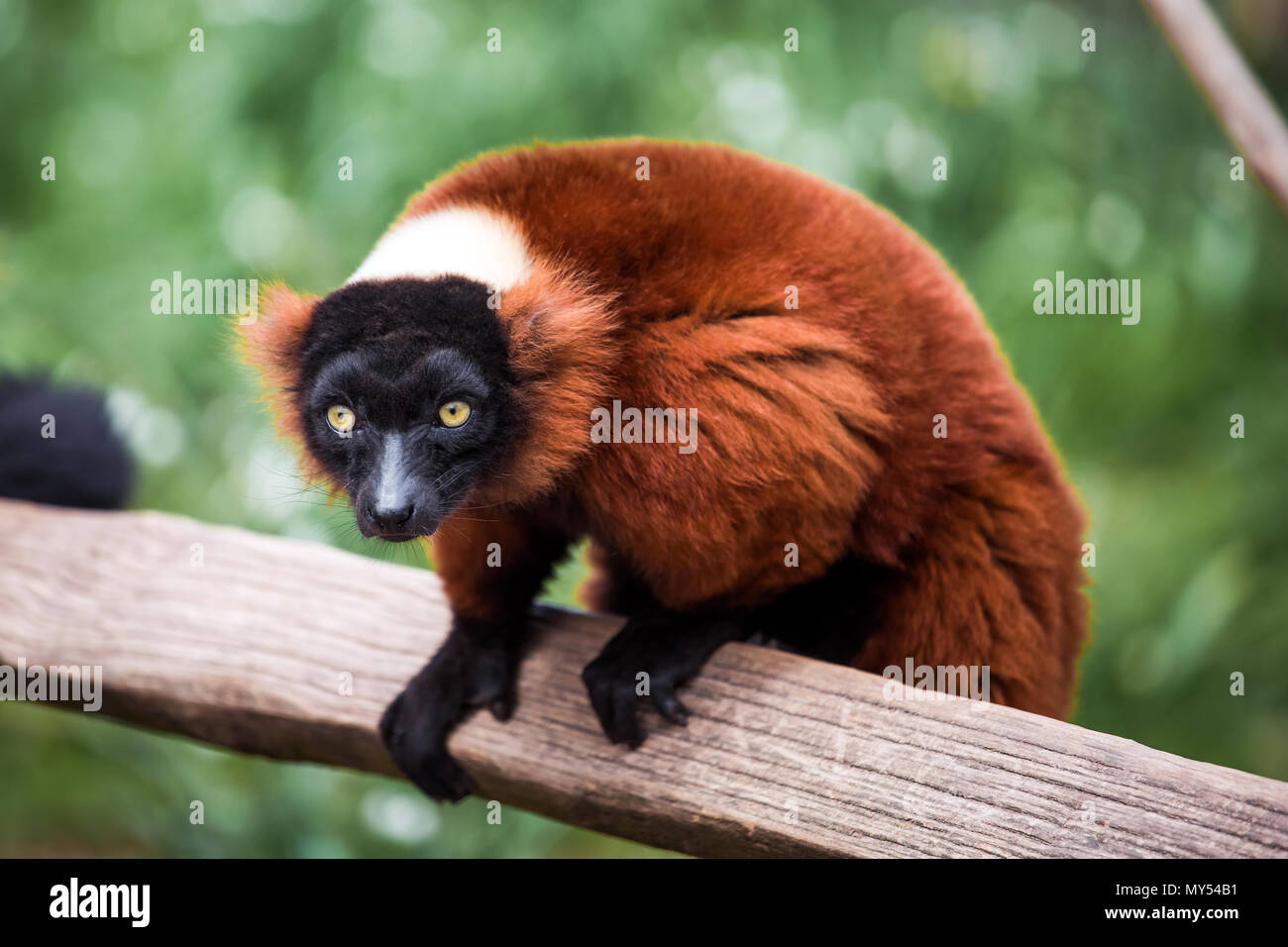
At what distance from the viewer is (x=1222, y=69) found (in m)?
2.61

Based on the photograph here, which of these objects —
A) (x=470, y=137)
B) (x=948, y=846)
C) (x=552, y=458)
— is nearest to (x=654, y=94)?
(x=470, y=137)

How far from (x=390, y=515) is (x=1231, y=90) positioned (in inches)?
85.9

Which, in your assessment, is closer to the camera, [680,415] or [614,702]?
[680,415]

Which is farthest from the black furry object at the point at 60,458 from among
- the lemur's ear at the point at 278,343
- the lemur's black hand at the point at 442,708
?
the lemur's black hand at the point at 442,708

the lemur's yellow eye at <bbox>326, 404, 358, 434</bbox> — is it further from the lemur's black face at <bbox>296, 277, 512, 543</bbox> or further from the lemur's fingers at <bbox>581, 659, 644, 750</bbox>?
the lemur's fingers at <bbox>581, 659, 644, 750</bbox>

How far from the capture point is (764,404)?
85.5 inches

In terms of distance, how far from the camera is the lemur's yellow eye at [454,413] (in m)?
2.02

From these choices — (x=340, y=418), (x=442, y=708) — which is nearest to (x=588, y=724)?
(x=442, y=708)

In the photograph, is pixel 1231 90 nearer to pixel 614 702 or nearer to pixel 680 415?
pixel 680 415

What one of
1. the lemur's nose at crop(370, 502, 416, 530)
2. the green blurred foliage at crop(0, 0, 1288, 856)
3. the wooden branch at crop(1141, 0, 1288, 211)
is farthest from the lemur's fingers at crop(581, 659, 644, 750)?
the green blurred foliage at crop(0, 0, 1288, 856)

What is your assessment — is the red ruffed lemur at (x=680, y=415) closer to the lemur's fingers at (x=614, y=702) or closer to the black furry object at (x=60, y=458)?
the lemur's fingers at (x=614, y=702)

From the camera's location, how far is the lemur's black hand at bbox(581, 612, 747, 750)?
2262 millimetres

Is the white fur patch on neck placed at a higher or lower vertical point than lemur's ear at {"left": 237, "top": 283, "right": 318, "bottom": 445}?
higher

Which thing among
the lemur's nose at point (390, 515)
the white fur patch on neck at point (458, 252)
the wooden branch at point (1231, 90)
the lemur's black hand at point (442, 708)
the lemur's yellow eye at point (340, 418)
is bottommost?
the lemur's black hand at point (442, 708)
